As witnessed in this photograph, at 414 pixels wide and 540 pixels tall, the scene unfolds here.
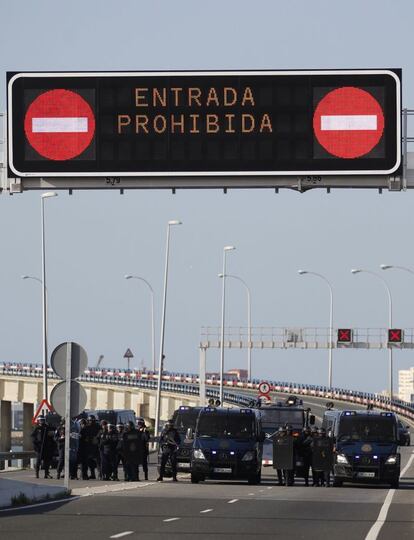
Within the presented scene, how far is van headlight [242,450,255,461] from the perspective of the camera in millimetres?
40294

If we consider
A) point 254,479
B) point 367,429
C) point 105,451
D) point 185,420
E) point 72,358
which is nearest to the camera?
point 72,358

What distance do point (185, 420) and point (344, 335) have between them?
45.5 m

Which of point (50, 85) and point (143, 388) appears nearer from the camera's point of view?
point (50, 85)

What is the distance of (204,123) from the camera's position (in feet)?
93.6

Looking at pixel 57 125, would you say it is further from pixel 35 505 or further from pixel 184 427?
pixel 184 427

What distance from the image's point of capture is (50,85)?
2964cm

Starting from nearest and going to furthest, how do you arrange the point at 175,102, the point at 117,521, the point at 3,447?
the point at 117,521 < the point at 175,102 < the point at 3,447

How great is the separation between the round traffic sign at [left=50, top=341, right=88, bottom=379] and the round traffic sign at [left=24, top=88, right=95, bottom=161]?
3.72 metres

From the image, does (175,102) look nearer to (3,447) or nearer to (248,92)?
(248,92)

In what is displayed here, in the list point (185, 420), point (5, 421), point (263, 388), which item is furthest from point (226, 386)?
point (185, 420)

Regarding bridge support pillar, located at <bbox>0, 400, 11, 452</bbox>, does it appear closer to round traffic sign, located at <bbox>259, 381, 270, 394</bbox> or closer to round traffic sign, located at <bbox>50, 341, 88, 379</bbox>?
round traffic sign, located at <bbox>259, 381, 270, 394</bbox>

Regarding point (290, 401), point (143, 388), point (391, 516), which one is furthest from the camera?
point (143, 388)

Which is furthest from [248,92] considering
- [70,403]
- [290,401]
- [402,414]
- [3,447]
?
[3,447]

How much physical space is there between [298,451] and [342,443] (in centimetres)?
170
